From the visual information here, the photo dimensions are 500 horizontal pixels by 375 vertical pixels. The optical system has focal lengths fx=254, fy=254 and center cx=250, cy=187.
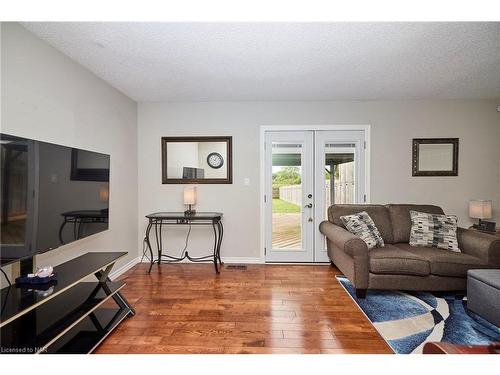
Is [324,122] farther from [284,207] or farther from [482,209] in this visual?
[482,209]

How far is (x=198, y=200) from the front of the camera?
12.8 ft

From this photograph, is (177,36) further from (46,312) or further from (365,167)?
Answer: (365,167)

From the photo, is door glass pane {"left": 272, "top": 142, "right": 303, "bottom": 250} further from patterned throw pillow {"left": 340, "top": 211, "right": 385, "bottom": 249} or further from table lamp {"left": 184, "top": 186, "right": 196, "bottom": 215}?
table lamp {"left": 184, "top": 186, "right": 196, "bottom": 215}

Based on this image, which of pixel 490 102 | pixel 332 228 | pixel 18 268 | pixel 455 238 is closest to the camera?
pixel 18 268

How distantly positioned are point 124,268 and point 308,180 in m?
2.89

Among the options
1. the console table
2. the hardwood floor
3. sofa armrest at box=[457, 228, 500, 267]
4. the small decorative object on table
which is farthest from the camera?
the console table

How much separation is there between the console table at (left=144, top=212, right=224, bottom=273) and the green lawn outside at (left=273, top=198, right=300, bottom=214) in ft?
2.83

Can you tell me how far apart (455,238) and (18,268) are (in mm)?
4105

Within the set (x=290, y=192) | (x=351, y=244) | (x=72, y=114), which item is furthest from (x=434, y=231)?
(x=72, y=114)

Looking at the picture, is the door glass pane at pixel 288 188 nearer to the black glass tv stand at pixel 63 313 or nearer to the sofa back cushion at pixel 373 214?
the sofa back cushion at pixel 373 214

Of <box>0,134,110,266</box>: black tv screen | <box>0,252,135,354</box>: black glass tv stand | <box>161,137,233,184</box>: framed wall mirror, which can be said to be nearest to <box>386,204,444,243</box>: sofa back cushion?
<box>161,137,233,184</box>: framed wall mirror

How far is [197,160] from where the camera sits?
3855mm

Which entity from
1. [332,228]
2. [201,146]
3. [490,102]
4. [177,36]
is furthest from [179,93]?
[490,102]

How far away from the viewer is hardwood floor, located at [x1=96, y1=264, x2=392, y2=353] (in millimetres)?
1852
